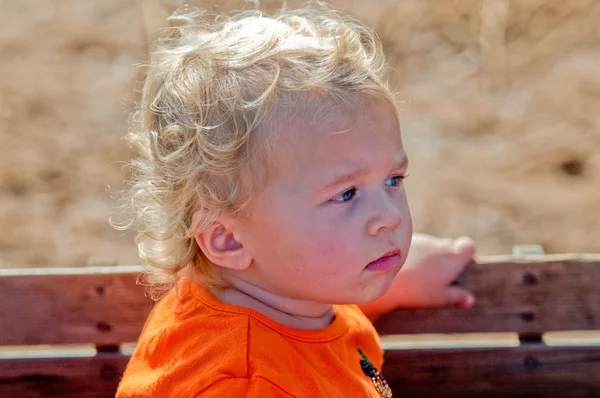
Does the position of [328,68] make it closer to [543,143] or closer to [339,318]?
[339,318]

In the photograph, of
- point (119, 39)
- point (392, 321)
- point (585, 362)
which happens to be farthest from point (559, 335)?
point (119, 39)

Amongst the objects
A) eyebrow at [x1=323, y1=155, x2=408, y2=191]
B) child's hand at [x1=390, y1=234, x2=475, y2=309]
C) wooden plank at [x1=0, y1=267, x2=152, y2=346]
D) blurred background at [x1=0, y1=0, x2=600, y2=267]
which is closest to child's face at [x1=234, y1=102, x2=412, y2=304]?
eyebrow at [x1=323, y1=155, x2=408, y2=191]

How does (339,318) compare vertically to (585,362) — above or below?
above

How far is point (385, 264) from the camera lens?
1731 millimetres

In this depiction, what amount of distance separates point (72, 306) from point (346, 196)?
909 mm

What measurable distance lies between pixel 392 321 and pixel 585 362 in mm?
494

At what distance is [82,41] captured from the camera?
17.6ft

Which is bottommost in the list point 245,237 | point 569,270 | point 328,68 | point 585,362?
point 585,362

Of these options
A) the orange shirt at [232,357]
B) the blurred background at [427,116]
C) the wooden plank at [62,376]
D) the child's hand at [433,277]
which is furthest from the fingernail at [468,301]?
the blurred background at [427,116]

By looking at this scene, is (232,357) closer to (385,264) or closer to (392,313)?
(385,264)

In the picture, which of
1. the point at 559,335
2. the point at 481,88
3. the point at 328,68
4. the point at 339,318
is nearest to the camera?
the point at 328,68

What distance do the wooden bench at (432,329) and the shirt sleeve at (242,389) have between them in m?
0.69

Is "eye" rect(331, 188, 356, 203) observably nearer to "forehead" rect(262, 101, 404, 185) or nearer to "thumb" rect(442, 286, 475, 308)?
"forehead" rect(262, 101, 404, 185)

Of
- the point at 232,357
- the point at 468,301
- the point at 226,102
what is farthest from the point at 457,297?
the point at 226,102
